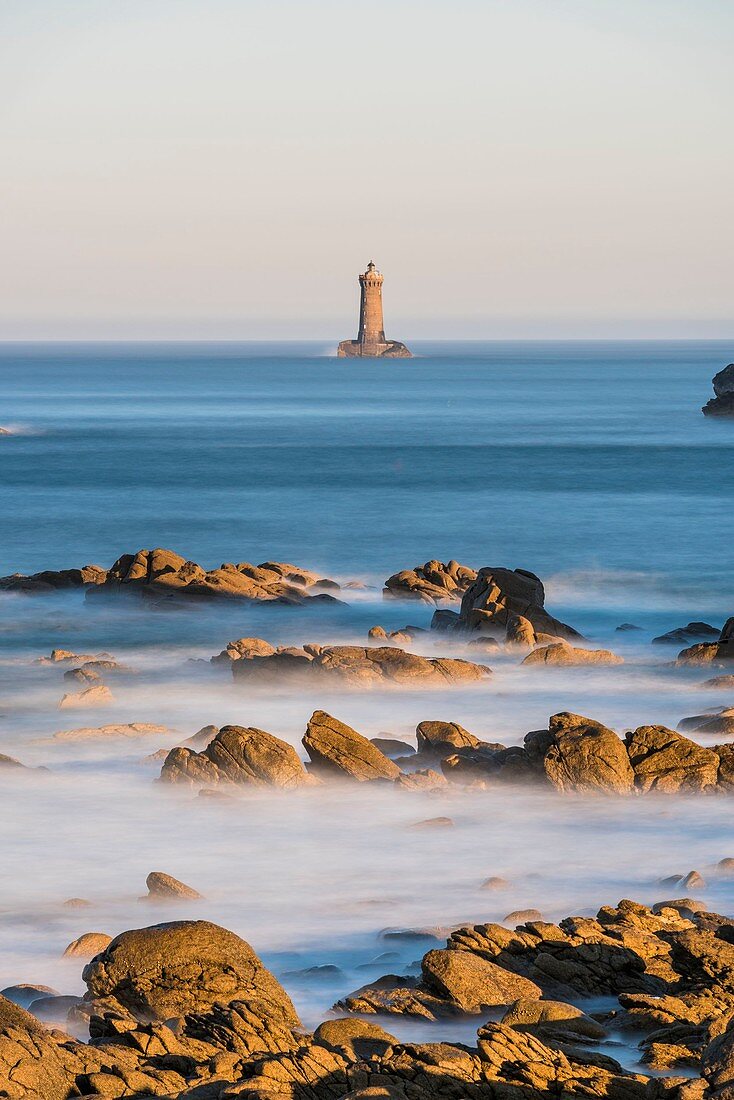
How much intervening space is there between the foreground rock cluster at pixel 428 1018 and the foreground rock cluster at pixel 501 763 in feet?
14.8

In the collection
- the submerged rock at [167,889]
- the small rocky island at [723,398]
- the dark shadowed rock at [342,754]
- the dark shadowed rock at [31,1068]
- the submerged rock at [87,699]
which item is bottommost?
the submerged rock at [87,699]

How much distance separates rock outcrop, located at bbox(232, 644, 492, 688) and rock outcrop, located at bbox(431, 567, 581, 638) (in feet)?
9.88

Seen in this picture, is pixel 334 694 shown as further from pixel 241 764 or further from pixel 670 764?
pixel 670 764

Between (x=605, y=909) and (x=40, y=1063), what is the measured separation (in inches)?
234

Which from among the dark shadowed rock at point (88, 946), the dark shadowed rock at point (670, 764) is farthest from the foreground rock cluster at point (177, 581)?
the dark shadowed rock at point (88, 946)

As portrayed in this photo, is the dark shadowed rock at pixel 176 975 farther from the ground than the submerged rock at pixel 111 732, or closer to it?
farther from the ground

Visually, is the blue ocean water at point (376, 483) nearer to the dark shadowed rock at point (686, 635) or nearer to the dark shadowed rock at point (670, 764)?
the dark shadowed rock at point (686, 635)

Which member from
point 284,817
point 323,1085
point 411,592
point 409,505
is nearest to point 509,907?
point 284,817

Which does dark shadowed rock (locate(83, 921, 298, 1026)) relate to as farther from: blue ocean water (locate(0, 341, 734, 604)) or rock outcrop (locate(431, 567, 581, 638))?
blue ocean water (locate(0, 341, 734, 604))

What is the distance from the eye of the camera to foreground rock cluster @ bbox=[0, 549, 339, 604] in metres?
32.6

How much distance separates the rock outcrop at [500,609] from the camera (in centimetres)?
2842

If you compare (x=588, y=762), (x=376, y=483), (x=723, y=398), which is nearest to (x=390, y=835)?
(x=588, y=762)

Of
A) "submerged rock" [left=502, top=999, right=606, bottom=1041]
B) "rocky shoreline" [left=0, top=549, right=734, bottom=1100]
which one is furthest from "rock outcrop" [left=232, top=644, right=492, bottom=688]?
"submerged rock" [left=502, top=999, right=606, bottom=1041]

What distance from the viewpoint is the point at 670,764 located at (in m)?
18.2
